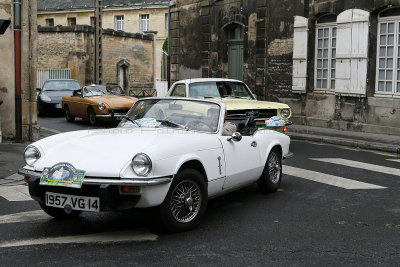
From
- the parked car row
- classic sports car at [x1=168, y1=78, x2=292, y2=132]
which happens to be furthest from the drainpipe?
classic sports car at [x1=168, y1=78, x2=292, y2=132]

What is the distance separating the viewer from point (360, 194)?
7773mm

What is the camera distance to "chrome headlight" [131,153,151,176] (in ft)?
17.4

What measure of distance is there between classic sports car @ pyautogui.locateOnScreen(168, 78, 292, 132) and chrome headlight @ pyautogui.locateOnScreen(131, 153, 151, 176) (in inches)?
249

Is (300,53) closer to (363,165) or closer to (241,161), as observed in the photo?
(363,165)

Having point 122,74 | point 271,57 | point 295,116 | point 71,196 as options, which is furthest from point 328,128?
point 122,74

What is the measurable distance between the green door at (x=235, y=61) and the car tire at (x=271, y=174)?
548 inches

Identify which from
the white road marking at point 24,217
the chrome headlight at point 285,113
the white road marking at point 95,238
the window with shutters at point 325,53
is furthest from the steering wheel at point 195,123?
the window with shutters at point 325,53

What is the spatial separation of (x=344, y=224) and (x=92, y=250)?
2665 millimetres

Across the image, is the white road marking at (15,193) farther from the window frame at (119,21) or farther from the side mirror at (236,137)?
the window frame at (119,21)

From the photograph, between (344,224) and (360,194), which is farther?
(360,194)

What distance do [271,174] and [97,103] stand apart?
11.4 meters

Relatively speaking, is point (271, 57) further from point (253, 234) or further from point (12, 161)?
point (253, 234)

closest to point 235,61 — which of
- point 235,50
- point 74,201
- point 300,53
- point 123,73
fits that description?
point 235,50

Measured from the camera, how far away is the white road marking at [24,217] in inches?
246
